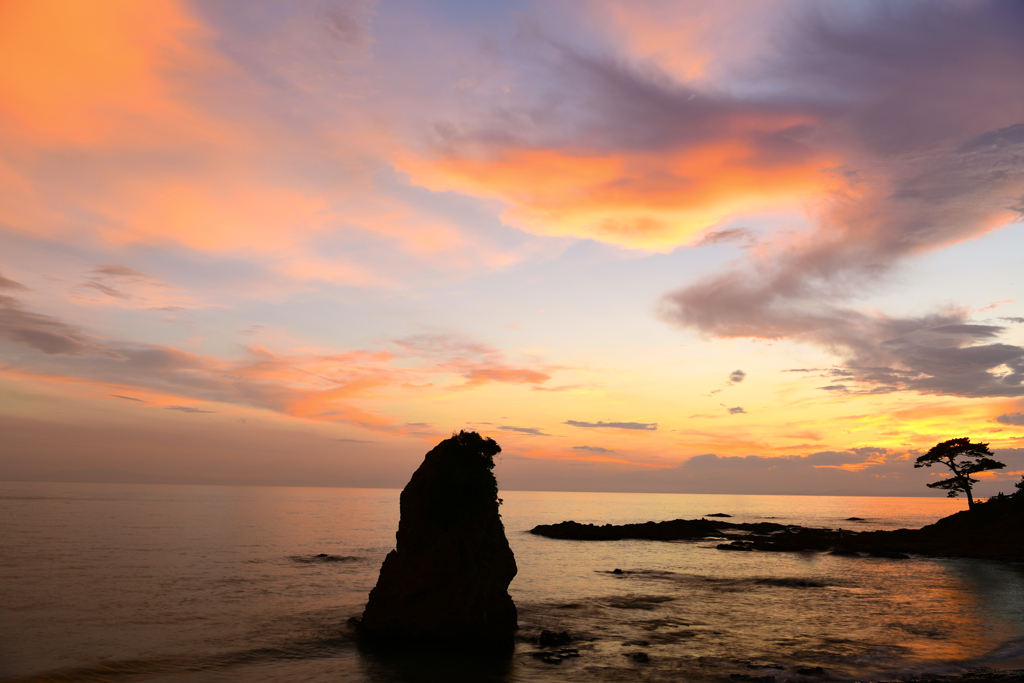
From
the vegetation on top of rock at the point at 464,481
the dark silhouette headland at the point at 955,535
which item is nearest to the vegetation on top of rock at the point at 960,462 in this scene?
the dark silhouette headland at the point at 955,535

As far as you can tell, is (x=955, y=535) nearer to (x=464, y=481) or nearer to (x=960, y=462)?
(x=960, y=462)

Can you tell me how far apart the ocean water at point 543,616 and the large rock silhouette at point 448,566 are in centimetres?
146

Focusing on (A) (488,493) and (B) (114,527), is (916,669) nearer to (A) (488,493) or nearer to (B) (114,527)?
(A) (488,493)

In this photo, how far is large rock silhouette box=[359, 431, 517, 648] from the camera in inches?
1139

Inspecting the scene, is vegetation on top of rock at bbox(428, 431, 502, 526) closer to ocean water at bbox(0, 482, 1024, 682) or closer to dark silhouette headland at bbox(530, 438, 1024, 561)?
ocean water at bbox(0, 482, 1024, 682)

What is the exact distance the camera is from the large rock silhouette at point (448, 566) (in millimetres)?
28922

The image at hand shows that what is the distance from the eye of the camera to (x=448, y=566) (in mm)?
29609

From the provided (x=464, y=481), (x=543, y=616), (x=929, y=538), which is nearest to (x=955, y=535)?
(x=929, y=538)

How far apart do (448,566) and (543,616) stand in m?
11.0

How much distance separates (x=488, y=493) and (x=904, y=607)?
30.6m

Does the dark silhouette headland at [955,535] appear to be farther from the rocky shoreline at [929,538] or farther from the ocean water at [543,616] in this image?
the ocean water at [543,616]

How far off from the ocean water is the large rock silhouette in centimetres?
146

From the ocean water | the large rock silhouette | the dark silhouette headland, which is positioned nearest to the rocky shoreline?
the dark silhouette headland

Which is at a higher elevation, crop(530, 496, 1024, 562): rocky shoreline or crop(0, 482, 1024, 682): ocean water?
crop(530, 496, 1024, 562): rocky shoreline
